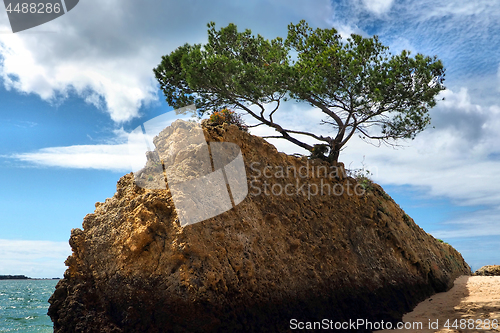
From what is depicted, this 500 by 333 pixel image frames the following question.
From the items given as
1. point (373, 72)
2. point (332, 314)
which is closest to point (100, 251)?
point (332, 314)

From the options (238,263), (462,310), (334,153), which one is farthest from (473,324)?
(334,153)

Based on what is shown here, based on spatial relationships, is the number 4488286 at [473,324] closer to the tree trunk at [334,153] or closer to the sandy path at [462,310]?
the sandy path at [462,310]

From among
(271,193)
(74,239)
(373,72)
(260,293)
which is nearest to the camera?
(260,293)

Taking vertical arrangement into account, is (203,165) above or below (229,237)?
above

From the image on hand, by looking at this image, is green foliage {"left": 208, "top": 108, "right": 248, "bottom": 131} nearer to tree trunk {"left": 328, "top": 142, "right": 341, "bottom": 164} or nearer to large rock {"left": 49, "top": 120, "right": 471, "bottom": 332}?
large rock {"left": 49, "top": 120, "right": 471, "bottom": 332}

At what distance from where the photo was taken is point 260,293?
28.0 feet

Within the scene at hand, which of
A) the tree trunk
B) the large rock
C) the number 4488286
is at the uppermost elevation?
the tree trunk

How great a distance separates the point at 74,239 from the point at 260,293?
5103mm

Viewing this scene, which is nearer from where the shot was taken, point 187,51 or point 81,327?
point 81,327

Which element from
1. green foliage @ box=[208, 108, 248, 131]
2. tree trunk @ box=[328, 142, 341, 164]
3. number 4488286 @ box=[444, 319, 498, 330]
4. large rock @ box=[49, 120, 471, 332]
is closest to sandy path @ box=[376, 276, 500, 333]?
number 4488286 @ box=[444, 319, 498, 330]

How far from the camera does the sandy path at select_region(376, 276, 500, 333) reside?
31.8ft

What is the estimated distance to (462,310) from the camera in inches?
437

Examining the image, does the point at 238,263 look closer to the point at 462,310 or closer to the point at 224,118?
the point at 224,118

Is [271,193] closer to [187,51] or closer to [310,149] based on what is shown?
[310,149]
